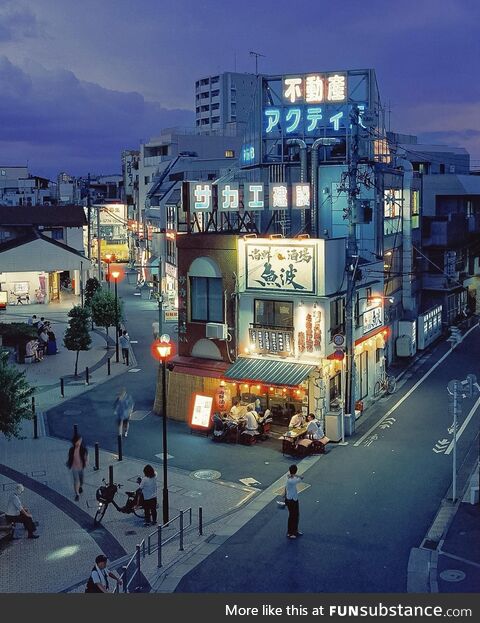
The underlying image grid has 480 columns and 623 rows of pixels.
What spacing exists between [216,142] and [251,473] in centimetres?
7209

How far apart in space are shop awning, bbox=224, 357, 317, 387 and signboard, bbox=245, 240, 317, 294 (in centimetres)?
280

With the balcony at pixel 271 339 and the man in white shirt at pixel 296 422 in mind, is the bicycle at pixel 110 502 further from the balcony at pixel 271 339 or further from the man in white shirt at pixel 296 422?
the balcony at pixel 271 339

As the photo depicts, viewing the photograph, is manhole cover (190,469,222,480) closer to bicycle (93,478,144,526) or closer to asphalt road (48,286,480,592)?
asphalt road (48,286,480,592)

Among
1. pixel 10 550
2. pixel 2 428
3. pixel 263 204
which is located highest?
pixel 263 204

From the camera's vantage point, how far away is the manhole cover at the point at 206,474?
2359cm

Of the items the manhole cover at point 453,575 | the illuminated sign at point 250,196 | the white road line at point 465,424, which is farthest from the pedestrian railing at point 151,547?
the illuminated sign at point 250,196

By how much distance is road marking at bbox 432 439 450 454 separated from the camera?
25953mm

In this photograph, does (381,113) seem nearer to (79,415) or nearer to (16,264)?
(79,415)

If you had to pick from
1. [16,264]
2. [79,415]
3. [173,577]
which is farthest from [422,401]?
[16,264]

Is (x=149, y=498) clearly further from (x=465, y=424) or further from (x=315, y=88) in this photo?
(x=315, y=88)

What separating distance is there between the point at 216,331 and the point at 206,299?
5.31ft

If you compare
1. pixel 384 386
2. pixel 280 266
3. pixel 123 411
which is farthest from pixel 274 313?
pixel 384 386

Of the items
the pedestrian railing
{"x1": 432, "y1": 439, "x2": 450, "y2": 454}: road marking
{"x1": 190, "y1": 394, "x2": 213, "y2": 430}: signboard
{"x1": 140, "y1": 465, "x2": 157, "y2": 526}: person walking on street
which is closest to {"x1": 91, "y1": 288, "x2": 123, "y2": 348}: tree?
{"x1": 190, "y1": 394, "x2": 213, "y2": 430}: signboard

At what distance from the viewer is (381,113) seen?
4162 cm
